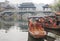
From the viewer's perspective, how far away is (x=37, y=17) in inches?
119

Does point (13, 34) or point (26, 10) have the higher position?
point (26, 10)

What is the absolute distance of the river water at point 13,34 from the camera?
308 cm

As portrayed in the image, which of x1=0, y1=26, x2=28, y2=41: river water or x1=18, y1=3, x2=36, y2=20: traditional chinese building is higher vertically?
x1=18, y1=3, x2=36, y2=20: traditional chinese building

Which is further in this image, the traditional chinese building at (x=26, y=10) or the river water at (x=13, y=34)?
the traditional chinese building at (x=26, y=10)

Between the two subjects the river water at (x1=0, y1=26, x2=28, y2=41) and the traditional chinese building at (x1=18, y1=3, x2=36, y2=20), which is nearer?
the river water at (x1=0, y1=26, x2=28, y2=41)

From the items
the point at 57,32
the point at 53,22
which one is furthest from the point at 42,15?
the point at 57,32

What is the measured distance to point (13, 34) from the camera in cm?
317

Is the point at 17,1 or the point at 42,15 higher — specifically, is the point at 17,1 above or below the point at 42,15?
above

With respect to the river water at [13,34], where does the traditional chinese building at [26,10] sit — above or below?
above

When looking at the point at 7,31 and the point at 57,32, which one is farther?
the point at 7,31

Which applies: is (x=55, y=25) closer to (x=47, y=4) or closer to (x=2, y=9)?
(x=47, y=4)

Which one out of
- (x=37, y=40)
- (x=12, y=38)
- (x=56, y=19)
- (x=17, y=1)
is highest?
(x=17, y=1)

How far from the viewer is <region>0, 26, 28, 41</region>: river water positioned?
3083 millimetres

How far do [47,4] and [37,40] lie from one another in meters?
1.21
